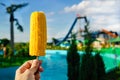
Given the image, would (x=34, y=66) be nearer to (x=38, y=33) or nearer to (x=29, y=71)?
(x=29, y=71)

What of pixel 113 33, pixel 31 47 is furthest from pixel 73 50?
pixel 113 33

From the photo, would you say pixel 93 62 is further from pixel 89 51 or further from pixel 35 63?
pixel 35 63

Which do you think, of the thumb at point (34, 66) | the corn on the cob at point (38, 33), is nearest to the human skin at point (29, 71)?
the thumb at point (34, 66)

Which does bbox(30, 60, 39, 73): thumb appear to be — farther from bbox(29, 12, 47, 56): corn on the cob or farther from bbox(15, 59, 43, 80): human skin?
bbox(29, 12, 47, 56): corn on the cob

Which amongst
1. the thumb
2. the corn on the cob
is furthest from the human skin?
the corn on the cob

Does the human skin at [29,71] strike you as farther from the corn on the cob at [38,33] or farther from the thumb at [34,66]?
the corn on the cob at [38,33]
